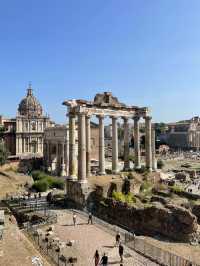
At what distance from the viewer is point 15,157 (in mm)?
68500

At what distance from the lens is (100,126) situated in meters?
32.3

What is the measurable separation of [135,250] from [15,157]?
180 ft

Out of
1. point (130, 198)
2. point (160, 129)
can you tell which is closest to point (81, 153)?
point (130, 198)

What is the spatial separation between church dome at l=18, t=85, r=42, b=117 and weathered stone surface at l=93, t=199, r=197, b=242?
6275 centimetres

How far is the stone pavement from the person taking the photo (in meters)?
16.0

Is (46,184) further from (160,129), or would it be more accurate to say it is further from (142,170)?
(160,129)

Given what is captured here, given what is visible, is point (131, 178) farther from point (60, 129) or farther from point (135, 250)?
point (60, 129)

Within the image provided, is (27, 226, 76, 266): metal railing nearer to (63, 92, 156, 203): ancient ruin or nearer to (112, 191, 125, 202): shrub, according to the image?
(112, 191, 125, 202): shrub

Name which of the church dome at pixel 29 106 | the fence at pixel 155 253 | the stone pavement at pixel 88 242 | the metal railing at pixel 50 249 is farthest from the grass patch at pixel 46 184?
the church dome at pixel 29 106

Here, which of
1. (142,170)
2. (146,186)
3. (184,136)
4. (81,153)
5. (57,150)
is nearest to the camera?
(81,153)

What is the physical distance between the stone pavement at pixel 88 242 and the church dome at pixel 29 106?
6356 cm

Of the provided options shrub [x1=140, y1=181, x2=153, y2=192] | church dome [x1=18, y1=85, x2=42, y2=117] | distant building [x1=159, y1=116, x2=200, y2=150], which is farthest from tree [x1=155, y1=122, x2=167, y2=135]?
shrub [x1=140, y1=181, x2=153, y2=192]

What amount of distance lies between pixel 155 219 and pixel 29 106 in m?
68.1

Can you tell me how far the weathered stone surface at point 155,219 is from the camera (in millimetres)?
20672
